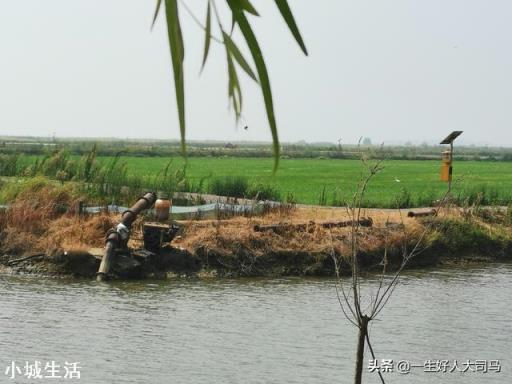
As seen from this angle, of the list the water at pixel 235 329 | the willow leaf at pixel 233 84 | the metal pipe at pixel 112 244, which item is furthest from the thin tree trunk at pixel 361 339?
the metal pipe at pixel 112 244

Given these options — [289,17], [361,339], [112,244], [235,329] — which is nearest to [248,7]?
[289,17]

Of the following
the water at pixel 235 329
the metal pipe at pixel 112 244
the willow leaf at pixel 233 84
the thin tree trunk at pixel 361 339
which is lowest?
the water at pixel 235 329

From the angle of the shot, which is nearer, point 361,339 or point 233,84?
point 233,84

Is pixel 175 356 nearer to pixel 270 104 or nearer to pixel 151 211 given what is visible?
pixel 151 211

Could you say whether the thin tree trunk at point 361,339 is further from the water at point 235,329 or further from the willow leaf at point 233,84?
the willow leaf at point 233,84

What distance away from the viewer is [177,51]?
2.97 feet

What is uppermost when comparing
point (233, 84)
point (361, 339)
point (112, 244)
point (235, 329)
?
point (233, 84)

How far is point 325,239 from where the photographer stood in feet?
45.1

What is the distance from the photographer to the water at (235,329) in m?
7.97

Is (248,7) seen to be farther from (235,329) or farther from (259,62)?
(235,329)

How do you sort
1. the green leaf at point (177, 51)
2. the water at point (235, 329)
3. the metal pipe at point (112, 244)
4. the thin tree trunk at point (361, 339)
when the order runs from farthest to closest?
the metal pipe at point (112, 244) < the water at point (235, 329) < the thin tree trunk at point (361, 339) < the green leaf at point (177, 51)

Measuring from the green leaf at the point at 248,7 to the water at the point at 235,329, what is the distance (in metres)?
6.81

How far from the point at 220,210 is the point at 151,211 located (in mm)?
1051

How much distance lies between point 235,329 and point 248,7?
8662mm
